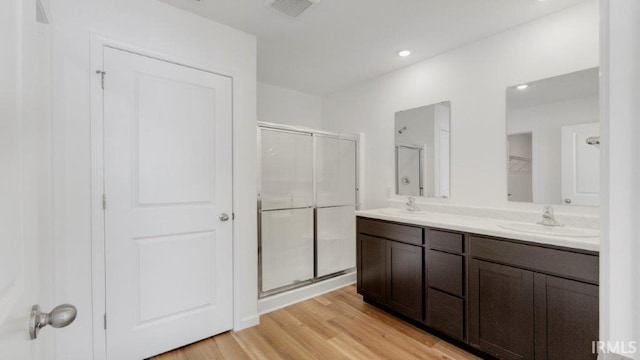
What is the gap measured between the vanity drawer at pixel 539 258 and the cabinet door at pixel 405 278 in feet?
1.59

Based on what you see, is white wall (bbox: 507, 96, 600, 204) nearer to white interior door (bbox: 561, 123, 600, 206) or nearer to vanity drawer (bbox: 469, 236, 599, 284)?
white interior door (bbox: 561, 123, 600, 206)

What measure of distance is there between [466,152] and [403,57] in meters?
1.14

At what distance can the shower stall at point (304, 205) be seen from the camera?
9.11 feet

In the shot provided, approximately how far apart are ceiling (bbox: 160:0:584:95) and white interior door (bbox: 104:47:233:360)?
22.0 inches

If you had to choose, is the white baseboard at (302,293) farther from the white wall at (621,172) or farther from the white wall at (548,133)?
the white wall at (621,172)

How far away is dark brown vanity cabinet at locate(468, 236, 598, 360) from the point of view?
1.51 m

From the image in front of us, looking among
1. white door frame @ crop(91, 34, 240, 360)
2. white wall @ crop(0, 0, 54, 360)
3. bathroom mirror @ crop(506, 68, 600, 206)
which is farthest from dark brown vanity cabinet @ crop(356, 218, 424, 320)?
white wall @ crop(0, 0, 54, 360)

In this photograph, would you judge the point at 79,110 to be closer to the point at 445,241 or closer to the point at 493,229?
the point at 445,241

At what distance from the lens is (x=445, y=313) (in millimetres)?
2098

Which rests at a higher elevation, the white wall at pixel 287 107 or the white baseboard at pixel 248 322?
the white wall at pixel 287 107

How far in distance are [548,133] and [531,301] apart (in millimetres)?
1253

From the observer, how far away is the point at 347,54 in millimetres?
2805

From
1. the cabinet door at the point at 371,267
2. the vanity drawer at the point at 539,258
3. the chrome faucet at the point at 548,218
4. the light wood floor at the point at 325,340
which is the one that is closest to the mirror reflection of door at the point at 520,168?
the chrome faucet at the point at 548,218

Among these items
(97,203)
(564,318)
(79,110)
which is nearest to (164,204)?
(97,203)
